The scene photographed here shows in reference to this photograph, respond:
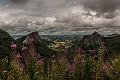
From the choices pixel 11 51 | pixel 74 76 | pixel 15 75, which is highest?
pixel 11 51

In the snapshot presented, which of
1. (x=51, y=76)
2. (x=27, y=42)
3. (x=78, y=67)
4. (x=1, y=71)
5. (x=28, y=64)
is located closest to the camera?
(x=1, y=71)

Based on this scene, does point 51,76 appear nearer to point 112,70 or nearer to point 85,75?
point 85,75

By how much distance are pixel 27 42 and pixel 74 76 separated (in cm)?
694

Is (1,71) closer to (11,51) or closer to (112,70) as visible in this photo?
(11,51)

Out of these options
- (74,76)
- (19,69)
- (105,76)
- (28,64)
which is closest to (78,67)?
(74,76)

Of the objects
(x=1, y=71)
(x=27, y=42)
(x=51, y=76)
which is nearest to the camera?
(x=1, y=71)

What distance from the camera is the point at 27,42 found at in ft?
59.4

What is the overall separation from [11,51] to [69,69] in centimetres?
744

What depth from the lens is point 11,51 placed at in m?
16.8

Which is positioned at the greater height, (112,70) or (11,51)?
(11,51)

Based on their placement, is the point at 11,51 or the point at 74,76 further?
the point at 74,76

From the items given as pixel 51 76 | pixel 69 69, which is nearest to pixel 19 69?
pixel 51 76

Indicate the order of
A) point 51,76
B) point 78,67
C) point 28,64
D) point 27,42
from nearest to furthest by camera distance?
point 27,42 < point 28,64 < point 51,76 < point 78,67

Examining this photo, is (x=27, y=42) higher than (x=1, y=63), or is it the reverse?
(x=27, y=42)
